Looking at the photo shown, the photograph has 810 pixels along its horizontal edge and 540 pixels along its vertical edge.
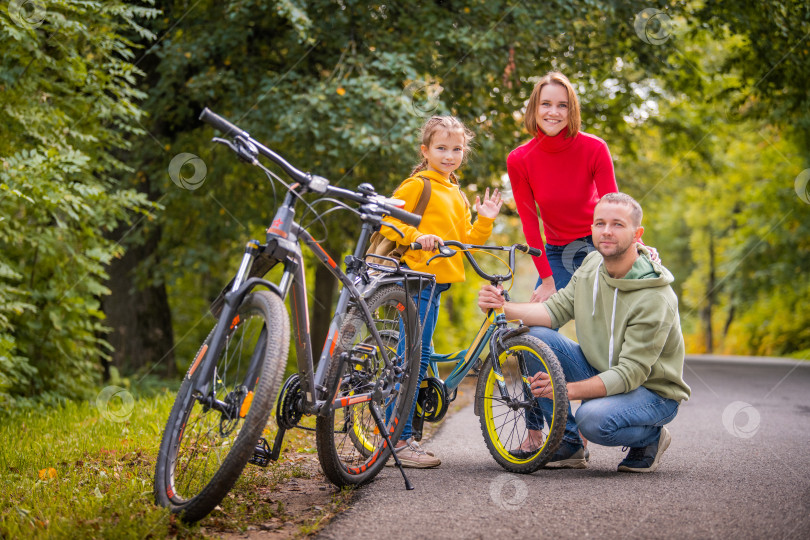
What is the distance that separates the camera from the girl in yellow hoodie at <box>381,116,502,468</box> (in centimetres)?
439

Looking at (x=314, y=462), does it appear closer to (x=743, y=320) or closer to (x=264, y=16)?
(x=264, y=16)

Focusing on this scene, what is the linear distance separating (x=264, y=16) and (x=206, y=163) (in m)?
2.36

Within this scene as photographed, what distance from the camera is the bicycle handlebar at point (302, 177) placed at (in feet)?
9.68

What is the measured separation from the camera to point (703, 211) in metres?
29.8

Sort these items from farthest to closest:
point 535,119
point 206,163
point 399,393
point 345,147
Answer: point 206,163 < point 345,147 < point 535,119 < point 399,393

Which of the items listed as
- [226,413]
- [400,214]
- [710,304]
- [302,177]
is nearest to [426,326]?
[400,214]

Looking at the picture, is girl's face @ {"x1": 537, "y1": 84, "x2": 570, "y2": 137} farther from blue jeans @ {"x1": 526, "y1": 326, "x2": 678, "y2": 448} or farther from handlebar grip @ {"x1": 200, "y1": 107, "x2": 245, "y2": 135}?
handlebar grip @ {"x1": 200, "y1": 107, "x2": 245, "y2": 135}

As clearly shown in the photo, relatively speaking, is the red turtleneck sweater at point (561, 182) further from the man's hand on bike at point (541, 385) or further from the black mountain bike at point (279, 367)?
the black mountain bike at point (279, 367)

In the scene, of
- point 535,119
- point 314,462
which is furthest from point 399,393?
point 535,119

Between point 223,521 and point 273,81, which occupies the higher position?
point 273,81

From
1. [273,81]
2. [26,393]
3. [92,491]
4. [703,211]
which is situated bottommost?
[26,393]

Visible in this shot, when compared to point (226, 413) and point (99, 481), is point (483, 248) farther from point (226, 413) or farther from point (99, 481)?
point (99, 481)

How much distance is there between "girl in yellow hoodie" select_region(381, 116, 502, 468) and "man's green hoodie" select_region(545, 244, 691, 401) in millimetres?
682

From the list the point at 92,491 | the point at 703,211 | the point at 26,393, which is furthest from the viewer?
the point at 703,211
